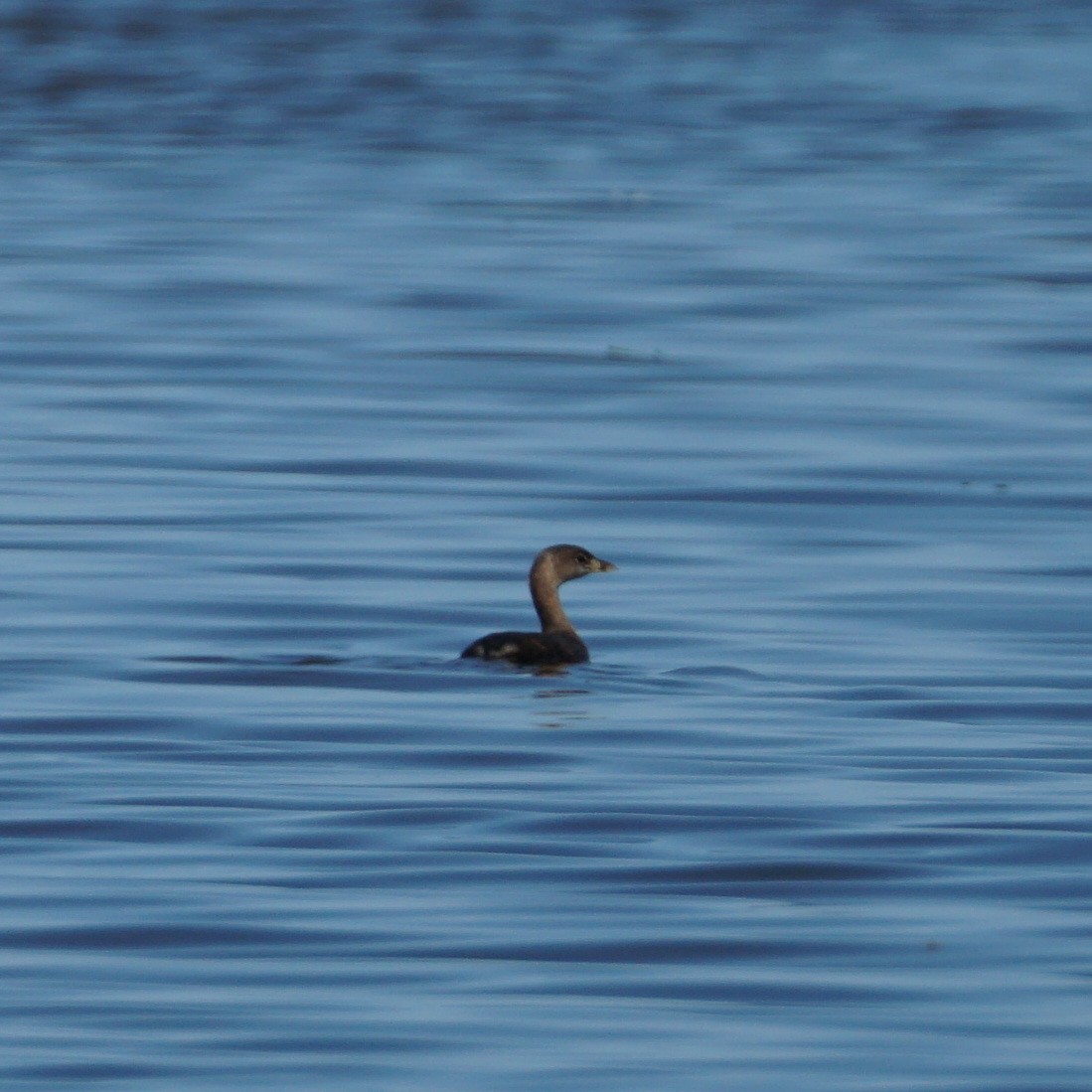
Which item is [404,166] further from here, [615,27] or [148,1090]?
[148,1090]

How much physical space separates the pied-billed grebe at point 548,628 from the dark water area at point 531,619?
5.7 inches

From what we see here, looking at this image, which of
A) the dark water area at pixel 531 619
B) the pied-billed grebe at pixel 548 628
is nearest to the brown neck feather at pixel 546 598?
the pied-billed grebe at pixel 548 628

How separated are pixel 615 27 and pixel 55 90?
10603 mm

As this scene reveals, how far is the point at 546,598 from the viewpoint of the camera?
13141 millimetres

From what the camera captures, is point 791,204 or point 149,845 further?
point 791,204

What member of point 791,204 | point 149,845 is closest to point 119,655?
point 149,845

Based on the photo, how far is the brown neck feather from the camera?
12953mm

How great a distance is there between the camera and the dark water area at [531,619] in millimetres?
7430

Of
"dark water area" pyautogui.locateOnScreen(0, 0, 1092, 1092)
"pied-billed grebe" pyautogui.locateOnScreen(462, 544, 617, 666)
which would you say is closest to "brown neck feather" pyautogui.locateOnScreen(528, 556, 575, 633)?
"pied-billed grebe" pyautogui.locateOnScreen(462, 544, 617, 666)

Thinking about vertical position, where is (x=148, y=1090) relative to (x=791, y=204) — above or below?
above

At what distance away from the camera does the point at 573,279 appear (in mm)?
25500

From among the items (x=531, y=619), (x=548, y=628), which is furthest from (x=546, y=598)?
(x=531, y=619)

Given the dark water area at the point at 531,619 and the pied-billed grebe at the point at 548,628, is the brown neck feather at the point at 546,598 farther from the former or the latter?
the dark water area at the point at 531,619

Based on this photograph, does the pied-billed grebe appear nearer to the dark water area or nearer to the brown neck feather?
the brown neck feather
